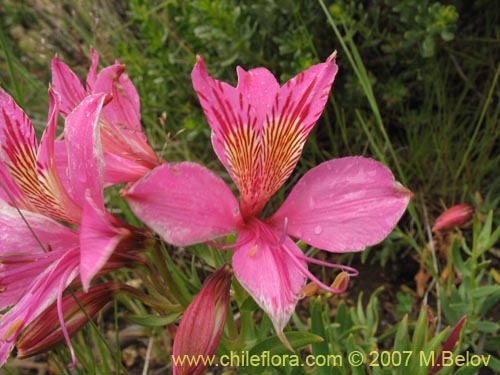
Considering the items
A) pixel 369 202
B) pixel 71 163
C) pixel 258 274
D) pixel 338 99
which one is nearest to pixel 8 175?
pixel 71 163

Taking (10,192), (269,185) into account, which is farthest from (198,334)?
(10,192)

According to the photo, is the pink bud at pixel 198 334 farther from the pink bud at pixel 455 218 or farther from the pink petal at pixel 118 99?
the pink bud at pixel 455 218

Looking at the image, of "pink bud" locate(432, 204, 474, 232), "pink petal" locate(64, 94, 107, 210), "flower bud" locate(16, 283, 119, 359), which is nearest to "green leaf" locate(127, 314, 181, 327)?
"flower bud" locate(16, 283, 119, 359)

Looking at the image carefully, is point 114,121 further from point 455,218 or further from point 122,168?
point 455,218

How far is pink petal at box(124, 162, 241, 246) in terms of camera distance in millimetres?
754

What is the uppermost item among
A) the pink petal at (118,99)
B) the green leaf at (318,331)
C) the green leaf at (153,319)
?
the pink petal at (118,99)

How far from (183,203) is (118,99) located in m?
0.30

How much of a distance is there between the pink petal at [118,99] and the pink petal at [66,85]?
3cm

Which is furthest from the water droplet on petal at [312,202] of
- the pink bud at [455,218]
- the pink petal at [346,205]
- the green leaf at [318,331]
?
the pink bud at [455,218]

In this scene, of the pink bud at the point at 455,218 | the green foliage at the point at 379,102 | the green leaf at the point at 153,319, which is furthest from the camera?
the green foliage at the point at 379,102

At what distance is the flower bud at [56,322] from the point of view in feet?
2.95

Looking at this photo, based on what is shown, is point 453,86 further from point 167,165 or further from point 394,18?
point 167,165

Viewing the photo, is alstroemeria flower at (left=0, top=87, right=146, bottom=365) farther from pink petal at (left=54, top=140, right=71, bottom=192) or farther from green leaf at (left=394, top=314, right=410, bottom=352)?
green leaf at (left=394, top=314, right=410, bottom=352)

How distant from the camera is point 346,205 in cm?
90
